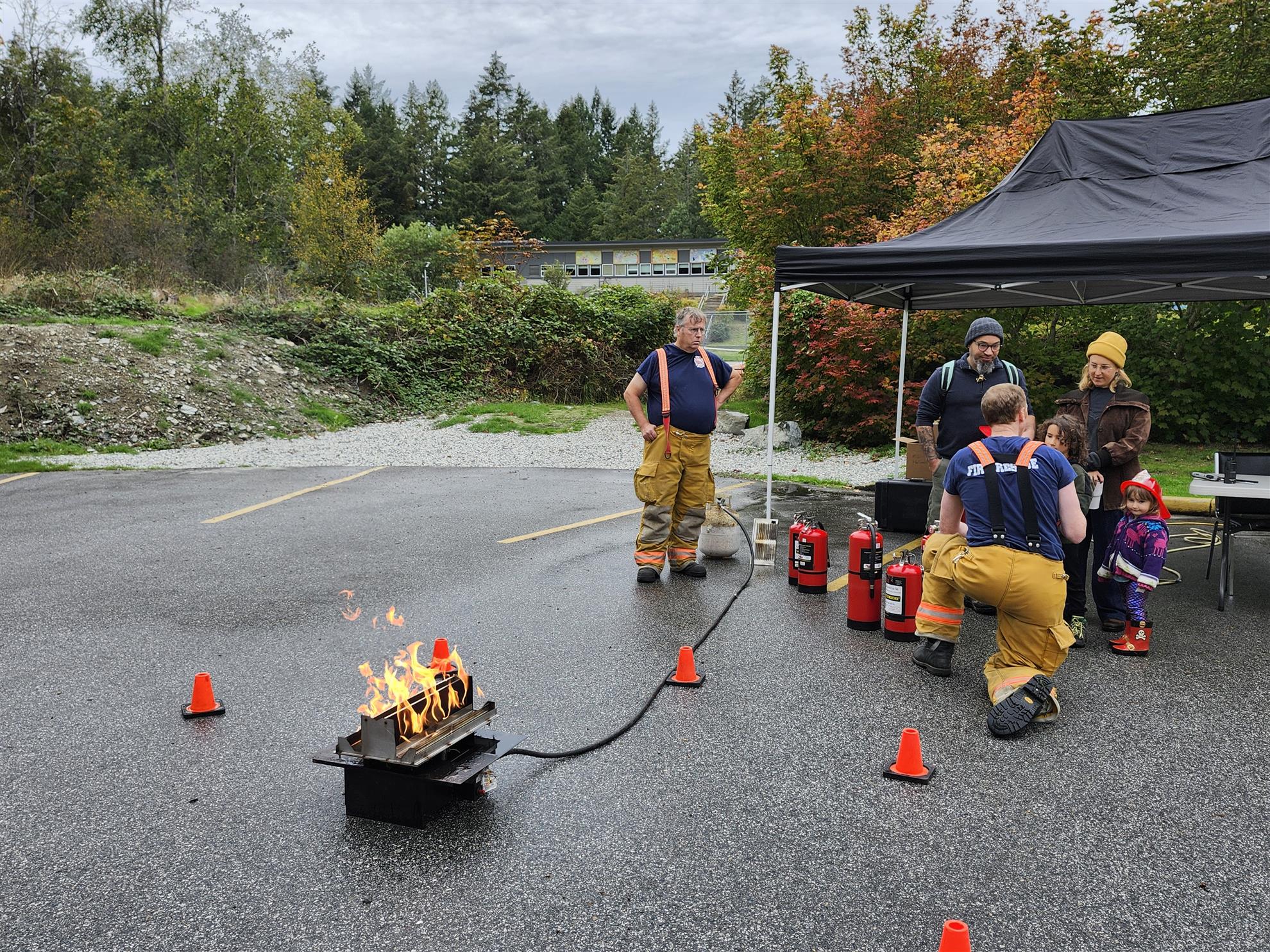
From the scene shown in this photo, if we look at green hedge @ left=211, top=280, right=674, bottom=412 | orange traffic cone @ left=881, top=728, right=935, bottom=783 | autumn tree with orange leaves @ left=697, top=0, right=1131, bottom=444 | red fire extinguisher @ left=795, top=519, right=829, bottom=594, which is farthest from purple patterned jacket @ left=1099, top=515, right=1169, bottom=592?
green hedge @ left=211, top=280, right=674, bottom=412

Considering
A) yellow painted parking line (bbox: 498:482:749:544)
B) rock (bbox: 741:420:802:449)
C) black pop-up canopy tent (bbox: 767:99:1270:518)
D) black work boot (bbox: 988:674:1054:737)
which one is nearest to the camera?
black work boot (bbox: 988:674:1054:737)

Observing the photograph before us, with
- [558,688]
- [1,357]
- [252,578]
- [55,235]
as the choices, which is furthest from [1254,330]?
[55,235]

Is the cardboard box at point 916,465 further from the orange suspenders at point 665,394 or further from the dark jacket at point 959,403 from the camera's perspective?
the orange suspenders at point 665,394

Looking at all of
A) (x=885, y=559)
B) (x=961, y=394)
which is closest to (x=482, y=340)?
(x=885, y=559)

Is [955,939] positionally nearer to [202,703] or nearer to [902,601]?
[902,601]

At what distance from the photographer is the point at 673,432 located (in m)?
6.88

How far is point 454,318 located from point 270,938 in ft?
60.9

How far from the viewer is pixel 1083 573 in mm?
5688

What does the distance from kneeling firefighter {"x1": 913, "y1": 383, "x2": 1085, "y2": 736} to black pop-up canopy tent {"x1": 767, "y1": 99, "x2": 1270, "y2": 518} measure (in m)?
2.03

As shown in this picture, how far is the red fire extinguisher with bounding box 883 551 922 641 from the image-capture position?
554 centimetres

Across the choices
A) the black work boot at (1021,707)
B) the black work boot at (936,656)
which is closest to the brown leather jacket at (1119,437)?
the black work boot at (936,656)

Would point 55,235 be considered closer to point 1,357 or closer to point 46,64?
point 46,64

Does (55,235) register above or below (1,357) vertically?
above

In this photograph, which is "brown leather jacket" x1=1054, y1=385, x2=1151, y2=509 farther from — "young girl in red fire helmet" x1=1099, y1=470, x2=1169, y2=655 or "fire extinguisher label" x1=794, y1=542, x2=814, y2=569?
"fire extinguisher label" x1=794, y1=542, x2=814, y2=569
